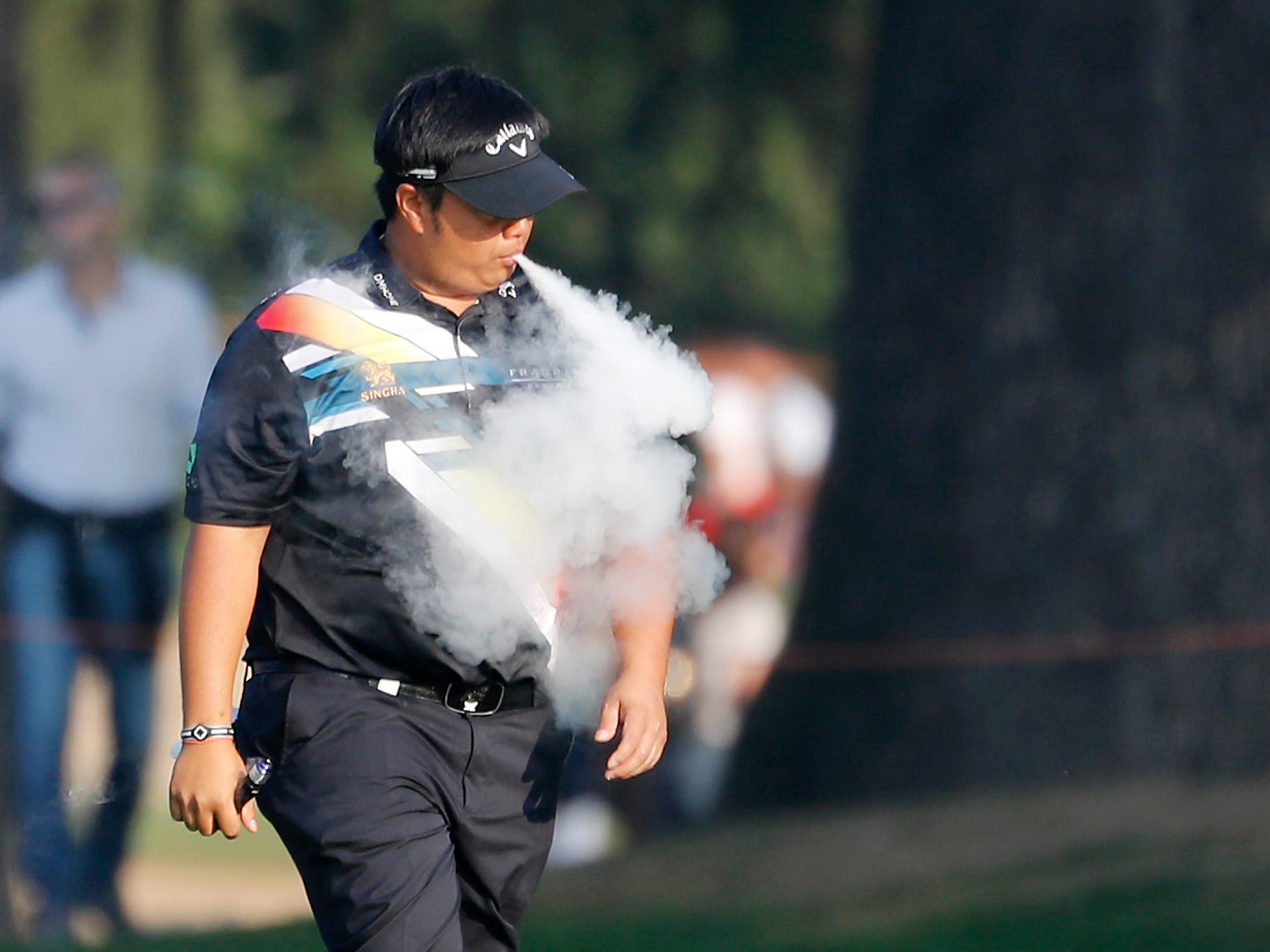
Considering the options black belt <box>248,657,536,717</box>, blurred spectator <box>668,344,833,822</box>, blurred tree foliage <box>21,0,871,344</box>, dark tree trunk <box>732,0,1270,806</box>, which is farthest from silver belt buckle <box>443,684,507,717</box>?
blurred tree foliage <box>21,0,871,344</box>

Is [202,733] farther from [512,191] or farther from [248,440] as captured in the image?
[512,191]

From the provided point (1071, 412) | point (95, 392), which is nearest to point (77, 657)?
point (95, 392)

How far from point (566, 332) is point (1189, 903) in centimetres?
335

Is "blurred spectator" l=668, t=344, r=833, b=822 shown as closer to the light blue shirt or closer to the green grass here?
the green grass

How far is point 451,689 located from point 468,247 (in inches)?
28.9

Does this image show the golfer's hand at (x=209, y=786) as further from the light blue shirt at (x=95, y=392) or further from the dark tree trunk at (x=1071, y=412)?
the dark tree trunk at (x=1071, y=412)

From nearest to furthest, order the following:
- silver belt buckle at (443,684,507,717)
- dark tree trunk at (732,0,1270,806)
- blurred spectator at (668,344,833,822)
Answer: silver belt buckle at (443,684,507,717) → dark tree trunk at (732,0,1270,806) → blurred spectator at (668,344,833,822)

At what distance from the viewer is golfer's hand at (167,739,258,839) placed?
3.26m

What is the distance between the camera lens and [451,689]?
3482 mm

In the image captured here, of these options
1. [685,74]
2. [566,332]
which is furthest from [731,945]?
[685,74]

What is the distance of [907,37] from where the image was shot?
779 centimetres

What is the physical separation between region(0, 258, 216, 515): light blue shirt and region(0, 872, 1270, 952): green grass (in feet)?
5.01

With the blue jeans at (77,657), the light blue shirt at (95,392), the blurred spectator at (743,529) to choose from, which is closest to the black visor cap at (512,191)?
the light blue shirt at (95,392)

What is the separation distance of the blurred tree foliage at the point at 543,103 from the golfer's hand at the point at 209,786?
21.8 feet
